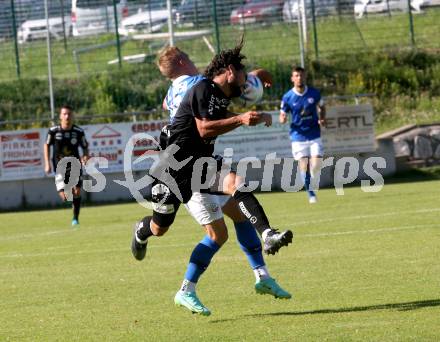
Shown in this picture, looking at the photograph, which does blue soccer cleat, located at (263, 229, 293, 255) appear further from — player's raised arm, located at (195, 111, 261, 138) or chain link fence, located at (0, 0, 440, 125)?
chain link fence, located at (0, 0, 440, 125)

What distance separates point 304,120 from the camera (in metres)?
20.3

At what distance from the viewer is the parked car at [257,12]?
2766cm

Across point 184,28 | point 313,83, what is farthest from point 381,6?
point 184,28

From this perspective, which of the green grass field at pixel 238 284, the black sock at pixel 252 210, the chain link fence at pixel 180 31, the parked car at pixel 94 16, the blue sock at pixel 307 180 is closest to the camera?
the green grass field at pixel 238 284

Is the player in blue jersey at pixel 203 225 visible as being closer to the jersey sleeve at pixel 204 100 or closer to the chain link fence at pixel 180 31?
the jersey sleeve at pixel 204 100

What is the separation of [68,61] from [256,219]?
2041 cm

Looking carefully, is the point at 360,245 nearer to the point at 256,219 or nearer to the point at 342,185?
the point at 256,219

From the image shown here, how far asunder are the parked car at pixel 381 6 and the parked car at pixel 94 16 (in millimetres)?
6182

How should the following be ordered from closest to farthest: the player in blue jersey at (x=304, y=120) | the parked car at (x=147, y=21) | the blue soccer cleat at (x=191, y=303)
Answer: the blue soccer cleat at (x=191, y=303)
the player in blue jersey at (x=304, y=120)
the parked car at (x=147, y=21)

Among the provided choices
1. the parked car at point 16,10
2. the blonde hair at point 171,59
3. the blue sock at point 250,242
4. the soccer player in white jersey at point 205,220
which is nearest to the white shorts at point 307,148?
the parked car at point 16,10

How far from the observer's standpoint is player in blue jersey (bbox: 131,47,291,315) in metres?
8.34

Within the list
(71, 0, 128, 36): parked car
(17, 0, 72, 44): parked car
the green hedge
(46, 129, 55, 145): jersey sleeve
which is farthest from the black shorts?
(71, 0, 128, 36): parked car

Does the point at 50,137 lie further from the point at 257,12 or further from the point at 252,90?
the point at 252,90

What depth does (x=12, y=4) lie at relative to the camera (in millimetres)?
27000
